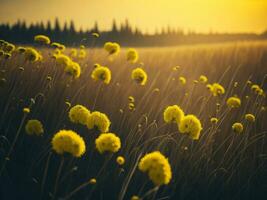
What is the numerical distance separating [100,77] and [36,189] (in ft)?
5.13

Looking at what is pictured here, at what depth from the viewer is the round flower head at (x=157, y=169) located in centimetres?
151

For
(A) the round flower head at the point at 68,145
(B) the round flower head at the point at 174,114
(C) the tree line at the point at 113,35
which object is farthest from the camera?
(C) the tree line at the point at 113,35

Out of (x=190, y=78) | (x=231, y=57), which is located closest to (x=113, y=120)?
(x=190, y=78)

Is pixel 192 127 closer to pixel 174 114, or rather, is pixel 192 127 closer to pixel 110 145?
pixel 174 114

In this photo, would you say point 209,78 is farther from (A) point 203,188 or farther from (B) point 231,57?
(A) point 203,188

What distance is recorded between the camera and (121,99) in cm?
393

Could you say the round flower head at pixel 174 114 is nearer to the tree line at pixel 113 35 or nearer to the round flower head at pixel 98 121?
the round flower head at pixel 98 121

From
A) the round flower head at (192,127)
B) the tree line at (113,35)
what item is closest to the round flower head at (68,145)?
the round flower head at (192,127)

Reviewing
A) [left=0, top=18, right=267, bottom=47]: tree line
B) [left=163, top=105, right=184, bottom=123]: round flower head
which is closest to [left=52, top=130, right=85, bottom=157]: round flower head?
[left=163, top=105, right=184, bottom=123]: round flower head

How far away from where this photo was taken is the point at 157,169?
5.02ft

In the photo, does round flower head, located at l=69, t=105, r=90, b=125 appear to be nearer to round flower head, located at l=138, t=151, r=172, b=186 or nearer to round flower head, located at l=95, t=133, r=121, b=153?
round flower head, located at l=95, t=133, r=121, b=153

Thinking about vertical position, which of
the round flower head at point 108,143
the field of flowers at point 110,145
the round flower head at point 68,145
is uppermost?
the round flower head at point 68,145

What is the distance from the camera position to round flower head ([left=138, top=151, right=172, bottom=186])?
1.51 meters

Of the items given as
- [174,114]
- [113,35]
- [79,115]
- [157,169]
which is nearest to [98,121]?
[79,115]
